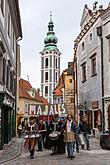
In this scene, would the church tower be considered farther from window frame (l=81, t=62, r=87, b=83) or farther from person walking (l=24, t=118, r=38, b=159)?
person walking (l=24, t=118, r=38, b=159)

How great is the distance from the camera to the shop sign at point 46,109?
63.4 ft

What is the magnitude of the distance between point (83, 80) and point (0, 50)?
15.4m

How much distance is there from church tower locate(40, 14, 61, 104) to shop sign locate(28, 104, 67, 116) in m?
97.4

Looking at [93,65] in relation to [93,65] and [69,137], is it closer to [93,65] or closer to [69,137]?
[93,65]

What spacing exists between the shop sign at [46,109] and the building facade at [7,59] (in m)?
1.22

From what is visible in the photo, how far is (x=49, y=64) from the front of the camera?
121 meters

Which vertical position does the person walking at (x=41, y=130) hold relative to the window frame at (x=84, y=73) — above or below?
below

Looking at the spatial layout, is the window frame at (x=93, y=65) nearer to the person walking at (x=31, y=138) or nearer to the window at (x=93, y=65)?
the window at (x=93, y=65)

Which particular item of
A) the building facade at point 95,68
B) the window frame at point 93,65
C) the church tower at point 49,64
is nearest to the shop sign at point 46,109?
the building facade at point 95,68

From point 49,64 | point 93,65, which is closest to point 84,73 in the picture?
point 93,65

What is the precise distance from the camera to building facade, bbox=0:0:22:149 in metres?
16.0

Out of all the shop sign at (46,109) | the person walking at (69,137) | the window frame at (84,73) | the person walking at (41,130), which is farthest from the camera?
the window frame at (84,73)

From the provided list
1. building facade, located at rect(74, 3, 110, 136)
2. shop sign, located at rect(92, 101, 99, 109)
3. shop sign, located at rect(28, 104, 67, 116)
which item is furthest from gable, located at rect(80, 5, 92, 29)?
shop sign, located at rect(28, 104, 67, 116)

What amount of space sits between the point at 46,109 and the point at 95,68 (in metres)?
7.36
